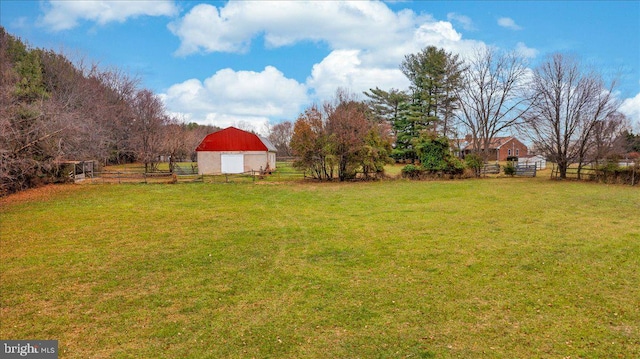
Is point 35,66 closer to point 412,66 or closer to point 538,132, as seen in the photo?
point 412,66

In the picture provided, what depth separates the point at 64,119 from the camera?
69.0 feet

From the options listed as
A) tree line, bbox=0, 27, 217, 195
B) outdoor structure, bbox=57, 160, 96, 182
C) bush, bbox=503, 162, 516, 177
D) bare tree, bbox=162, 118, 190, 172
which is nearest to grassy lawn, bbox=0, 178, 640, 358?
tree line, bbox=0, 27, 217, 195

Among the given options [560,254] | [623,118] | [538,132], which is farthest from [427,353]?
[623,118]

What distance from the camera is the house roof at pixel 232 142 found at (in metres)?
34.3

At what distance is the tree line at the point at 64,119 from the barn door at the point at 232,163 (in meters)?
4.80

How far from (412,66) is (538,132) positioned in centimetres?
2342

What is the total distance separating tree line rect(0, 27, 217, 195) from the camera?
1914 cm

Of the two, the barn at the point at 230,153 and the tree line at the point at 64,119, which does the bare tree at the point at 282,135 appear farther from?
the barn at the point at 230,153

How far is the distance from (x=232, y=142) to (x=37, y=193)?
17037mm

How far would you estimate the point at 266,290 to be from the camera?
6973 mm

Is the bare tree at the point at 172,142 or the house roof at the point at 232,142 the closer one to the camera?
the bare tree at the point at 172,142

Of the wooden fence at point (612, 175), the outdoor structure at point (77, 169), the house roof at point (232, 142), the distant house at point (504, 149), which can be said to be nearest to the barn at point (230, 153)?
the house roof at point (232, 142)

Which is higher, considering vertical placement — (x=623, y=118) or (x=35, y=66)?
(x=35, y=66)

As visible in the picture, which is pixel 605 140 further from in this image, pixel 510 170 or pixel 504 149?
pixel 504 149
